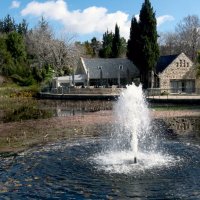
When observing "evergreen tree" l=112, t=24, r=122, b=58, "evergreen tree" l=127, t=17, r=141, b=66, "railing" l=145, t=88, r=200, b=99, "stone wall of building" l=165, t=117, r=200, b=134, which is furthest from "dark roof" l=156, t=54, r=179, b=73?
"stone wall of building" l=165, t=117, r=200, b=134

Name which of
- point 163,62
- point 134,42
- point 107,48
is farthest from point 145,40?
point 107,48

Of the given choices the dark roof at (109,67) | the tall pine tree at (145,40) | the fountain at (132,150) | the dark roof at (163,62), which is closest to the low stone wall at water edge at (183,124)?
the fountain at (132,150)

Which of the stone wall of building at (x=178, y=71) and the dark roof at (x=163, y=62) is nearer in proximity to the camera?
the stone wall of building at (x=178, y=71)

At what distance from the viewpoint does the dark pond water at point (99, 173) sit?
13367mm

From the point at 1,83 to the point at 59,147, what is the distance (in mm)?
60722

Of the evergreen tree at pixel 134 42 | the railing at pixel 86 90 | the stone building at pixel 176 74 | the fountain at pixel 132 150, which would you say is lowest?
the fountain at pixel 132 150

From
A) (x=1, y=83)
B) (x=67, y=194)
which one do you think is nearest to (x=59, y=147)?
(x=67, y=194)

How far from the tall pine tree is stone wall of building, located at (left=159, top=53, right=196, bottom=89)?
93.1 inches

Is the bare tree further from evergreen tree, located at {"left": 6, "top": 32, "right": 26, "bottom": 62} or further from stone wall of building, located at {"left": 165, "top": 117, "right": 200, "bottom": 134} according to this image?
stone wall of building, located at {"left": 165, "top": 117, "right": 200, "bottom": 134}

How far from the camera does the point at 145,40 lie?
61781 mm

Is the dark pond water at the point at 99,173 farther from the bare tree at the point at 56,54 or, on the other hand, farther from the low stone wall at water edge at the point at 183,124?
the bare tree at the point at 56,54

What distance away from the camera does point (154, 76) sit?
214ft

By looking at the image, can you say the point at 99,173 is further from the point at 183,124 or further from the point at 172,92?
the point at 172,92

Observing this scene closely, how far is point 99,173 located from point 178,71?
51605 millimetres
